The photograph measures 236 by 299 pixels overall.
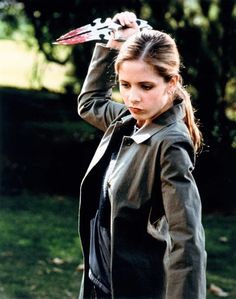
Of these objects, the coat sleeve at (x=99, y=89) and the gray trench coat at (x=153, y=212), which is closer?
the gray trench coat at (x=153, y=212)

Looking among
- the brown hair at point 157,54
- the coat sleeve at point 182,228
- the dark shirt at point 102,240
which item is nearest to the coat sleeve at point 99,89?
the dark shirt at point 102,240

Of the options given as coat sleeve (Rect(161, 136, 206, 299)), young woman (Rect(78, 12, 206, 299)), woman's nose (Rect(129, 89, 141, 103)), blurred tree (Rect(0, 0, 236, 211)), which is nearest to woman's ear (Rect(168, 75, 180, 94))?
young woman (Rect(78, 12, 206, 299))

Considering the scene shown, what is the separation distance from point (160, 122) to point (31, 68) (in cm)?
499

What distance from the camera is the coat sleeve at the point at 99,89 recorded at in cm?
250

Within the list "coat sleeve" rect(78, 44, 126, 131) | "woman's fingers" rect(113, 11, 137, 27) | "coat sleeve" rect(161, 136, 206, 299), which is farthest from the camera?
"coat sleeve" rect(78, 44, 126, 131)

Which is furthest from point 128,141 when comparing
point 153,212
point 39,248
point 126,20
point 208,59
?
point 208,59

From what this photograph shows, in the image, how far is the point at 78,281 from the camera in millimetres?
4746

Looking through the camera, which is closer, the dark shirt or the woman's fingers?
the dark shirt

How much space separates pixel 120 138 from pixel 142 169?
24 centimetres

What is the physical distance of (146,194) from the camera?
1989 millimetres

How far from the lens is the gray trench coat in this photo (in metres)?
1.86

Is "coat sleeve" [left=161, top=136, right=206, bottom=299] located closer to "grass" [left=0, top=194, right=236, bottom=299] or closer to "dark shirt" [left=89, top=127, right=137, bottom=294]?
"dark shirt" [left=89, top=127, right=137, bottom=294]

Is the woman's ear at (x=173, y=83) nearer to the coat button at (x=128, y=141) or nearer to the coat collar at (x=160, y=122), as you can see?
the coat collar at (x=160, y=122)

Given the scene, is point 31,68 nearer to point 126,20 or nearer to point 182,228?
point 126,20
